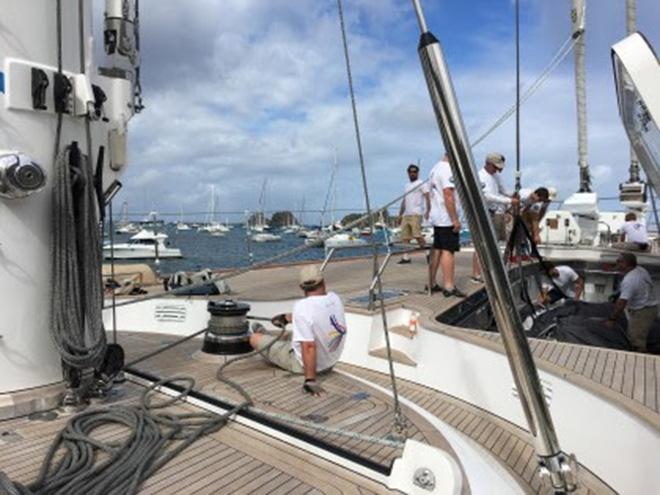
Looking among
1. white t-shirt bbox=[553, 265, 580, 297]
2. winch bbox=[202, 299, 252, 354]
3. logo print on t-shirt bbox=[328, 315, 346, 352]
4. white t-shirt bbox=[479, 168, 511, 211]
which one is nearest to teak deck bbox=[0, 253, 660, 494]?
winch bbox=[202, 299, 252, 354]

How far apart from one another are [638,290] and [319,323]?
4.00m

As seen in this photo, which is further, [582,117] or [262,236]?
[262,236]

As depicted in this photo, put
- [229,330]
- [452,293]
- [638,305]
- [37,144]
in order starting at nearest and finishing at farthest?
1. [37,144]
2. [229,330]
3. [638,305]
4. [452,293]

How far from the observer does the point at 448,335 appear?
455 centimetres

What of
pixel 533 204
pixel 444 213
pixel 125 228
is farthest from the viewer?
pixel 125 228

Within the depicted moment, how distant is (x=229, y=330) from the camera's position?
450cm

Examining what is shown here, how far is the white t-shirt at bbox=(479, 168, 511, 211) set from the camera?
20.8 feet

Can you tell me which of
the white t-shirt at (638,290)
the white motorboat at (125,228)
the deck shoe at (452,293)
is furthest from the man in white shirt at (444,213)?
the white motorboat at (125,228)

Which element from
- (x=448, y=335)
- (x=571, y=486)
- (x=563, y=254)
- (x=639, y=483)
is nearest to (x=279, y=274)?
(x=448, y=335)

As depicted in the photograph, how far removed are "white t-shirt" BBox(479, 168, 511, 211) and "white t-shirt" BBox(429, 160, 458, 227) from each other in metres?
0.62

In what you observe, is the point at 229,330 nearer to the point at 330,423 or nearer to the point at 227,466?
the point at 330,423

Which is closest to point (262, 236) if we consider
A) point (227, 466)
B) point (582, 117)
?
point (582, 117)

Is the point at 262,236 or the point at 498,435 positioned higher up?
the point at 262,236

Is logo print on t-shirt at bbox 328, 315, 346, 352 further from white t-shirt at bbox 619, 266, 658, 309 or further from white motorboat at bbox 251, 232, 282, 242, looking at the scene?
white motorboat at bbox 251, 232, 282, 242
